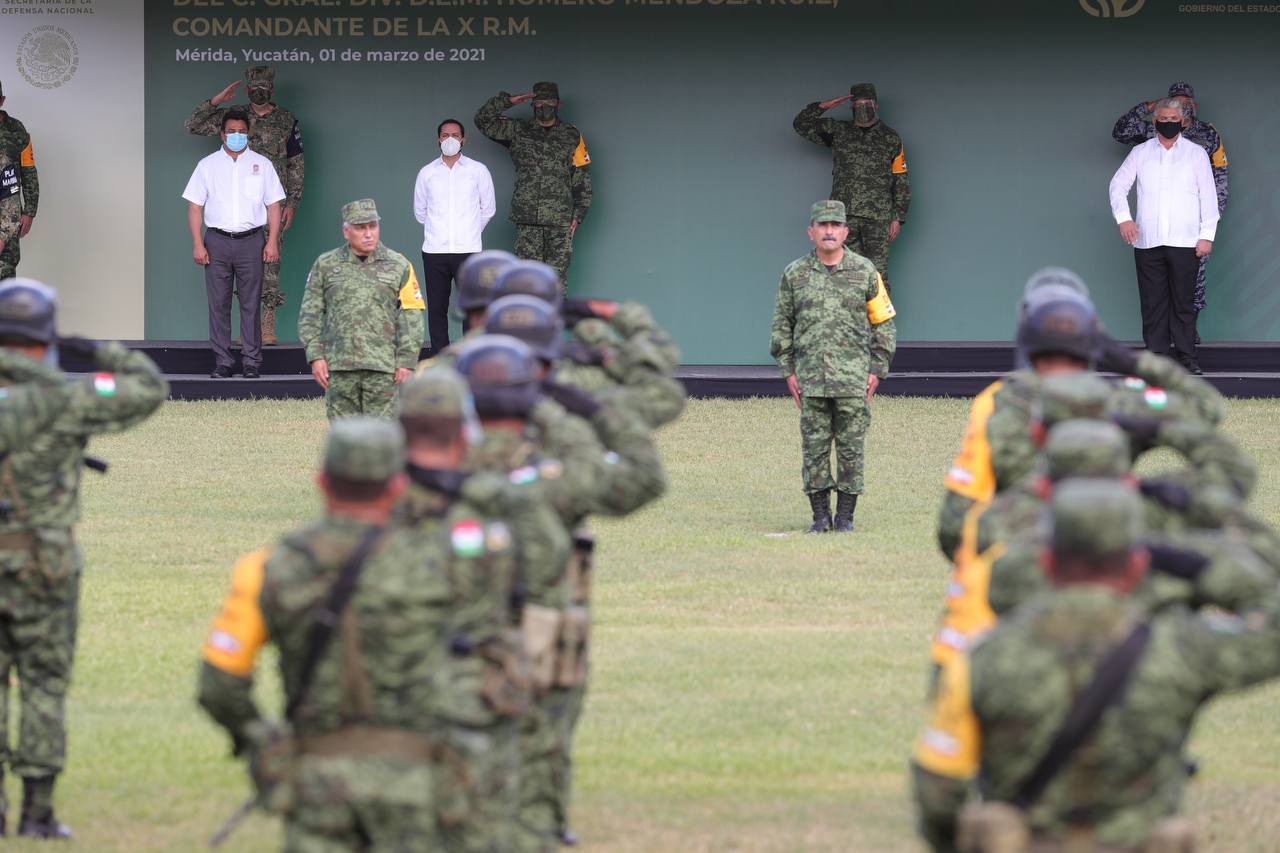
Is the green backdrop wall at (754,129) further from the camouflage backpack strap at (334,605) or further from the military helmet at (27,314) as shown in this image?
the camouflage backpack strap at (334,605)

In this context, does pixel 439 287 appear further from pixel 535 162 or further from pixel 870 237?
pixel 870 237

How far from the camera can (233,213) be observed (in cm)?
1972

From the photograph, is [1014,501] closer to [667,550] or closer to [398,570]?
[398,570]

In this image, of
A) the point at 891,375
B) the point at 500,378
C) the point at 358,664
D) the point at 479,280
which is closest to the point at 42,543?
the point at 479,280

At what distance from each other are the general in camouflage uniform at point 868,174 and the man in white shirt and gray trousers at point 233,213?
5389 millimetres

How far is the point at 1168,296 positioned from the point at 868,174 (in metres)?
3.07

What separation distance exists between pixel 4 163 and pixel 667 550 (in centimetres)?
949

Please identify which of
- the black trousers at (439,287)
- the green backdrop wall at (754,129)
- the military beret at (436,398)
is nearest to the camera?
the military beret at (436,398)

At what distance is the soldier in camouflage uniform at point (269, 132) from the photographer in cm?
2056

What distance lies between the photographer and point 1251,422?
1919 cm

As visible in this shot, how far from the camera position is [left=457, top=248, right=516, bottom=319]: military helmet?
770 centimetres

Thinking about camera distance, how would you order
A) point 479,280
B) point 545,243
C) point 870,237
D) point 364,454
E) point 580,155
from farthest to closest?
point 580,155 < point 545,243 < point 870,237 < point 479,280 < point 364,454

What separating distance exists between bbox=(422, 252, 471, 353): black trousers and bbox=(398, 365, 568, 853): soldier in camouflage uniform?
15.0 metres

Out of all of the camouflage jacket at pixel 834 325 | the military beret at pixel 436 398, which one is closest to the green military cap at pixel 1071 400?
the military beret at pixel 436 398
